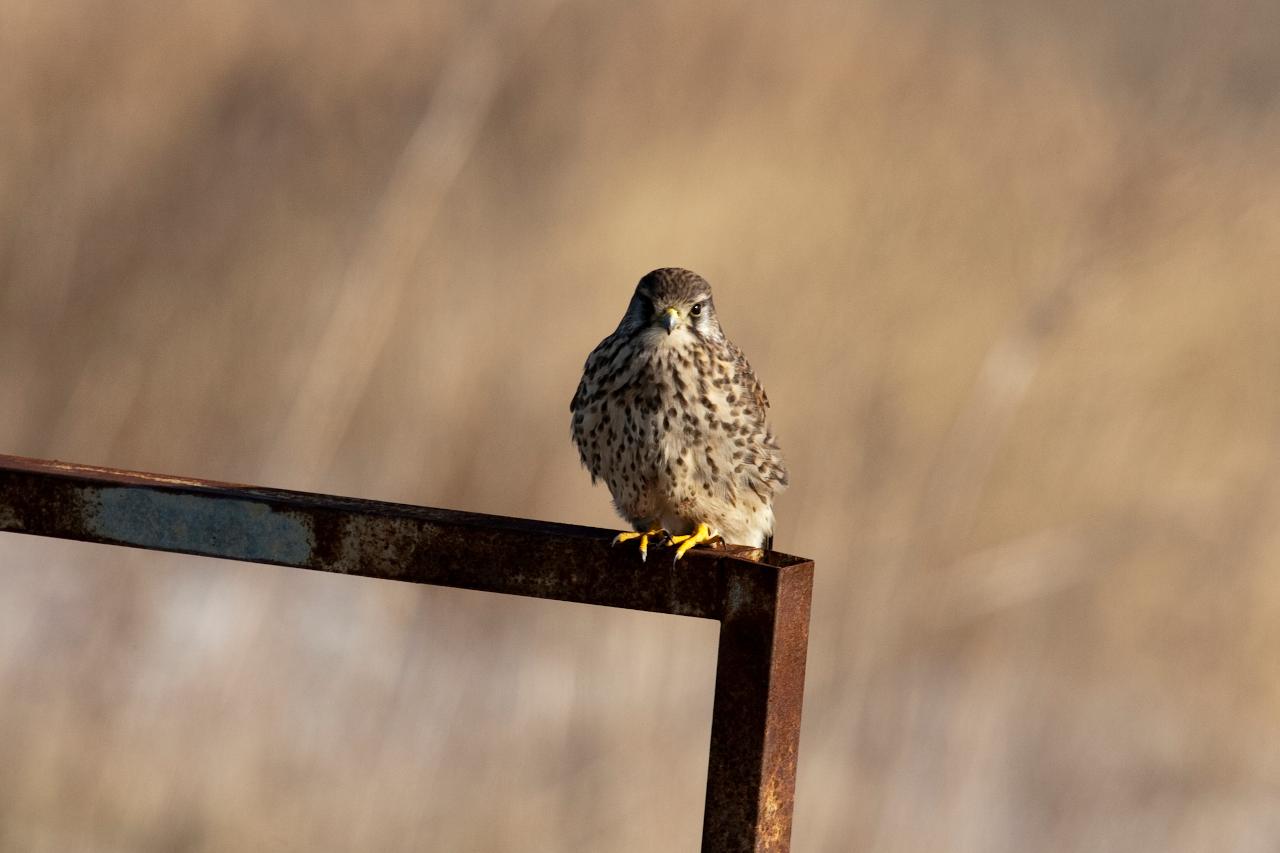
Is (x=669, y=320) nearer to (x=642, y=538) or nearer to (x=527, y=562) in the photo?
(x=642, y=538)

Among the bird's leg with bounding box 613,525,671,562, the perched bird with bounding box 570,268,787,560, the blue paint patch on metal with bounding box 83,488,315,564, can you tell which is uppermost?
the perched bird with bounding box 570,268,787,560

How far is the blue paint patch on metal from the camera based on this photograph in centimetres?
171

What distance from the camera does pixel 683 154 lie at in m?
4.98

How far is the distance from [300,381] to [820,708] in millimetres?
1787

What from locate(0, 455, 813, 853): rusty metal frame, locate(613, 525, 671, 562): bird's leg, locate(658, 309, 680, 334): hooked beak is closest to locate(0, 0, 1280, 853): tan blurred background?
locate(658, 309, 680, 334): hooked beak

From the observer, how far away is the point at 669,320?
10.1 feet

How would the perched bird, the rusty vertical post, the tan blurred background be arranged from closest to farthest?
1. the rusty vertical post
2. the perched bird
3. the tan blurred background

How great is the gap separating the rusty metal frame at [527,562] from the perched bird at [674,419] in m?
1.31

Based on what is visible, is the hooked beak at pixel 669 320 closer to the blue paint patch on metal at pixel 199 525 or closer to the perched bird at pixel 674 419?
the perched bird at pixel 674 419

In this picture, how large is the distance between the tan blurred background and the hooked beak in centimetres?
151

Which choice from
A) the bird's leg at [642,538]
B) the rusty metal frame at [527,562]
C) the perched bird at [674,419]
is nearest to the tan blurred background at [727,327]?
the perched bird at [674,419]

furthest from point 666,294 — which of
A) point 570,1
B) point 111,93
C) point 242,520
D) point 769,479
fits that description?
point 111,93

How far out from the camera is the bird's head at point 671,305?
10.2 ft

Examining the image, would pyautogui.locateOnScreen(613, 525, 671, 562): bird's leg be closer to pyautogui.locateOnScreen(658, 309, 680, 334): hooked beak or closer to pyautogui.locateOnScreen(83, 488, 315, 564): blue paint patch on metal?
pyautogui.locateOnScreen(83, 488, 315, 564): blue paint patch on metal
